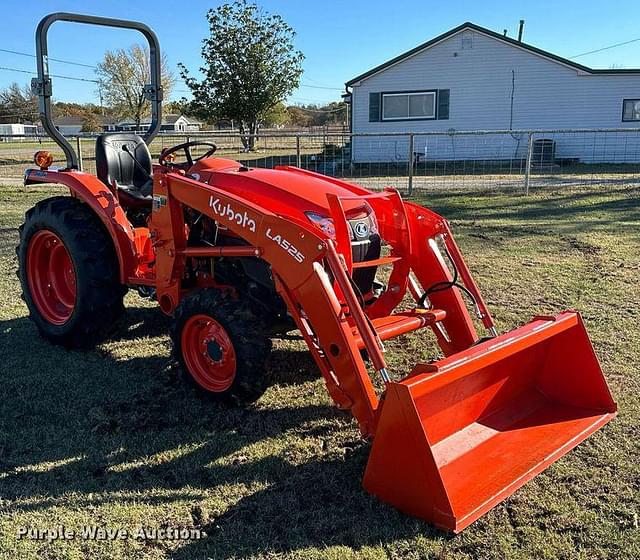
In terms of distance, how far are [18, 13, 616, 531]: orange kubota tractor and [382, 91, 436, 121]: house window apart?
53.1ft

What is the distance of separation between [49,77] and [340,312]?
291 centimetres

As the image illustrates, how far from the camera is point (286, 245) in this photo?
317 centimetres

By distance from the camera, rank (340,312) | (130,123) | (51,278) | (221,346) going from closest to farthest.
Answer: (340,312)
(221,346)
(51,278)
(130,123)

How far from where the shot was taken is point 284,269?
10.4 ft

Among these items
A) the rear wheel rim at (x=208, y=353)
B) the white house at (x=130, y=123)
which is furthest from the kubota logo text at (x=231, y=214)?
the white house at (x=130, y=123)

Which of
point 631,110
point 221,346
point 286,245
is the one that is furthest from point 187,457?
point 631,110

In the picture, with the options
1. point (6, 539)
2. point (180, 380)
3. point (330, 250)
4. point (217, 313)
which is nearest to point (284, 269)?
point (330, 250)

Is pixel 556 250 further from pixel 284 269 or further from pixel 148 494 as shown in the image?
pixel 148 494

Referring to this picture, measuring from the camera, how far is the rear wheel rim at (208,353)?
3.55 metres

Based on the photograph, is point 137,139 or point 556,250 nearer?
point 137,139

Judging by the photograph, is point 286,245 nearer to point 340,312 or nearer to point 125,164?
point 340,312

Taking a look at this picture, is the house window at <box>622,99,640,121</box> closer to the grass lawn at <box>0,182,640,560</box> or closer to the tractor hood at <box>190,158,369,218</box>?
the grass lawn at <box>0,182,640,560</box>

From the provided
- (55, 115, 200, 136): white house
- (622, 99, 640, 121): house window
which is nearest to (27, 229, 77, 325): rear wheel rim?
(622, 99, 640, 121): house window

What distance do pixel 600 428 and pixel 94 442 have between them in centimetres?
264
